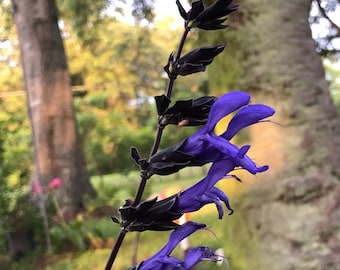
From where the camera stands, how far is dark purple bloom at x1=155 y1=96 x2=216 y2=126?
0.67m

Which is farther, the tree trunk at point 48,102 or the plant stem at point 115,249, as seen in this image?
the tree trunk at point 48,102

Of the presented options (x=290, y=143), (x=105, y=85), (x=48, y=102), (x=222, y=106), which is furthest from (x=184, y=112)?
(x=105, y=85)

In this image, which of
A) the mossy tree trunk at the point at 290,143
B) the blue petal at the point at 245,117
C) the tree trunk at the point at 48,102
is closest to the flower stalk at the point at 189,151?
the blue petal at the point at 245,117

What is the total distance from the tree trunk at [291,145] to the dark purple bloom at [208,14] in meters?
1.72

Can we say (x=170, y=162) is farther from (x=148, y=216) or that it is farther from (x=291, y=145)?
(x=291, y=145)

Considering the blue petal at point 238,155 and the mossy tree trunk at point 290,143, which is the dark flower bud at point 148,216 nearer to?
the blue petal at point 238,155

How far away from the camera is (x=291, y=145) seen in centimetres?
236

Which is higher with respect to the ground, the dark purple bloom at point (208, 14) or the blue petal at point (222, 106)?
the dark purple bloom at point (208, 14)

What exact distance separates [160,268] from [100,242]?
420cm

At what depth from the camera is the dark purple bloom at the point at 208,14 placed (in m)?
0.65

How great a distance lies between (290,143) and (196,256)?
68.2 inches

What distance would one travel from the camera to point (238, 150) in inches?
23.8

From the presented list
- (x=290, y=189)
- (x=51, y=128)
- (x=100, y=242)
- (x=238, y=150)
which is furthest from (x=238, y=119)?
(x=51, y=128)

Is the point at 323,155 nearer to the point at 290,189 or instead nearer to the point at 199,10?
the point at 290,189
